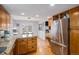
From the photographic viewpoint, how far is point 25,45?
3938 millimetres

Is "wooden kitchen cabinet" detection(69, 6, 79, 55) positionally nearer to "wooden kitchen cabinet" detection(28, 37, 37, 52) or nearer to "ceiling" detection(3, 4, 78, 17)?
"ceiling" detection(3, 4, 78, 17)

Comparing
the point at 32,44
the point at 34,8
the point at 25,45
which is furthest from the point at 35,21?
the point at 34,8

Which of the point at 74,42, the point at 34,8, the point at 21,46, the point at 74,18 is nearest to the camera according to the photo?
the point at 74,42

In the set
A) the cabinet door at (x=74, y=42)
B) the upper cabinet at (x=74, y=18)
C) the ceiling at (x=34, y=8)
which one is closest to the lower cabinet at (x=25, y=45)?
the ceiling at (x=34, y=8)

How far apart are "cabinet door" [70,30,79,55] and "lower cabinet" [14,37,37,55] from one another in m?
1.50

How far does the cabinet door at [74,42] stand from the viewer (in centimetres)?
252

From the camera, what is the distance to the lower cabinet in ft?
11.8

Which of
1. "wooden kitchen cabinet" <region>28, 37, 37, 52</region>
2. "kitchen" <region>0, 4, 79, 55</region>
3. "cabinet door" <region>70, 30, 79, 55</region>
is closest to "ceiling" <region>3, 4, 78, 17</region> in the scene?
"kitchen" <region>0, 4, 79, 55</region>

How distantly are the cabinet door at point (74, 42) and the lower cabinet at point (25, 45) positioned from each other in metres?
1.50

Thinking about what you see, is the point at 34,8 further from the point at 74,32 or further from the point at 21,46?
→ the point at 21,46

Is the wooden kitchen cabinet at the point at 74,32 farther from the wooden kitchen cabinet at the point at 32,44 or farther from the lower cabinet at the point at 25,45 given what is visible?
the wooden kitchen cabinet at the point at 32,44

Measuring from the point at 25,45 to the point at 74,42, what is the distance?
73.5 inches
